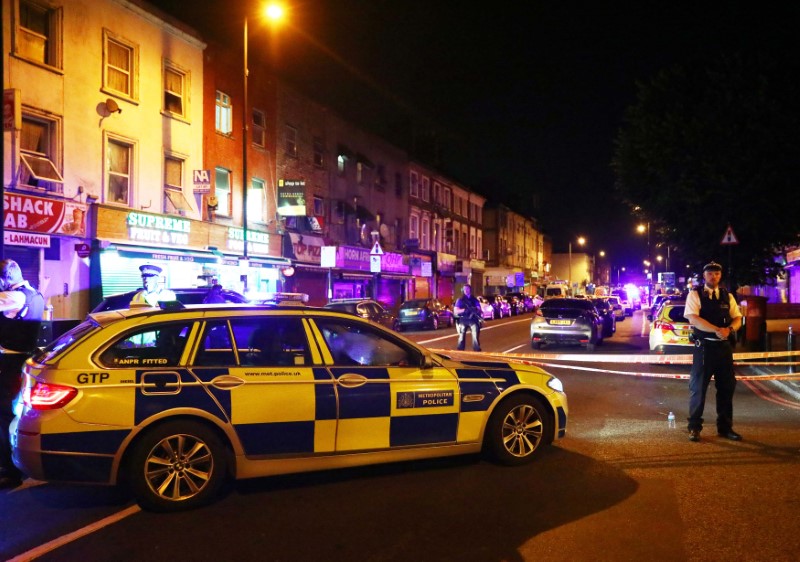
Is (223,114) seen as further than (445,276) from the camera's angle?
No

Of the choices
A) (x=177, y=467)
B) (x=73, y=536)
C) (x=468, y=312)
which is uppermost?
(x=468, y=312)

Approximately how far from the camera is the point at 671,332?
14.1 m

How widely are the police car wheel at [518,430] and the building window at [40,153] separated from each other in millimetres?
14961

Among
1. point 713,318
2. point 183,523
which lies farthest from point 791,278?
point 183,523

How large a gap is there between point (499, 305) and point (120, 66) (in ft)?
84.7

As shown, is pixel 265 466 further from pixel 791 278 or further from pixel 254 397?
pixel 791 278

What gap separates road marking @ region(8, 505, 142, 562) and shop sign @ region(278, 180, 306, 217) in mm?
22802

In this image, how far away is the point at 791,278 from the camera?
35.9m

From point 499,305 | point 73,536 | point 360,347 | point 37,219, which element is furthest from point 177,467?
point 499,305

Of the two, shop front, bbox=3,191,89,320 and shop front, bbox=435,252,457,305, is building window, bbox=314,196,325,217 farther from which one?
shop front, bbox=435,252,457,305

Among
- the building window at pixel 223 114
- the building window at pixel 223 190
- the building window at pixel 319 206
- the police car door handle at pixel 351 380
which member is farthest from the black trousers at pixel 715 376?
the building window at pixel 319 206

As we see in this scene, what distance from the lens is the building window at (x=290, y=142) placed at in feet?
94.2

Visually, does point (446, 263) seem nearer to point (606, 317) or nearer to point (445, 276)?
point (445, 276)

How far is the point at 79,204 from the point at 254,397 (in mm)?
15033
